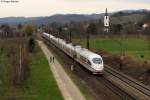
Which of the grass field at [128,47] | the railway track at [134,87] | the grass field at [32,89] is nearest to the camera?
the grass field at [32,89]

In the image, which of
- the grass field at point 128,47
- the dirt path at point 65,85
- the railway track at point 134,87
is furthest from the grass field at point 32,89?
the grass field at point 128,47

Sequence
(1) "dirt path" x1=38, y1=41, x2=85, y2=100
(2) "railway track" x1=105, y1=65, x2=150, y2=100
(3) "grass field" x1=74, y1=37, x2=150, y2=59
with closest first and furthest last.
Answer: (1) "dirt path" x1=38, y1=41, x2=85, y2=100 → (2) "railway track" x1=105, y1=65, x2=150, y2=100 → (3) "grass field" x1=74, y1=37, x2=150, y2=59

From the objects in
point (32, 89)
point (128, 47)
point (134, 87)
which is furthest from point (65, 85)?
point (128, 47)

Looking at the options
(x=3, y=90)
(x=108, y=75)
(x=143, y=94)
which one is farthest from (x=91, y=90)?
(x=108, y=75)

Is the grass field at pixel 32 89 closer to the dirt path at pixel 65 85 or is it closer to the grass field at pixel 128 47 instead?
the dirt path at pixel 65 85

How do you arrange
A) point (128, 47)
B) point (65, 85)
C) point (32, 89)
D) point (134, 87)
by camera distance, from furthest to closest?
point (128, 47) < point (65, 85) < point (134, 87) < point (32, 89)

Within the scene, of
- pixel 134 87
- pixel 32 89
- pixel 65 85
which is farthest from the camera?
pixel 65 85

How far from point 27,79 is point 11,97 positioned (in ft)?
52.3

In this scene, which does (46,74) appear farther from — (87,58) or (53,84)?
(53,84)

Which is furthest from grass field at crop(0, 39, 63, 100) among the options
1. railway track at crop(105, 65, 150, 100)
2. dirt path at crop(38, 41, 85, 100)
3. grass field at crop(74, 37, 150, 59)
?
grass field at crop(74, 37, 150, 59)

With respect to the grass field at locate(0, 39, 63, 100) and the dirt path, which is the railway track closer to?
the dirt path

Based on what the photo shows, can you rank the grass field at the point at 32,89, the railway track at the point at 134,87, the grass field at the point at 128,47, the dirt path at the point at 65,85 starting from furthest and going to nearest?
the grass field at the point at 128,47, the railway track at the point at 134,87, the dirt path at the point at 65,85, the grass field at the point at 32,89

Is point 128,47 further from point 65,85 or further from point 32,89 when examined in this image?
point 32,89

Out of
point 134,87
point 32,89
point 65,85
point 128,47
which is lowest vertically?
point 128,47
